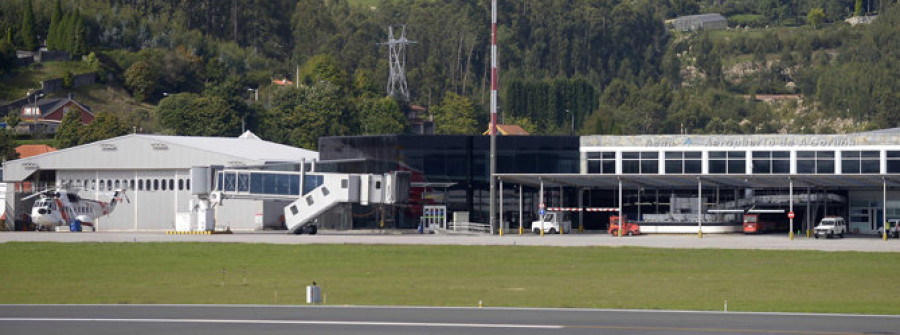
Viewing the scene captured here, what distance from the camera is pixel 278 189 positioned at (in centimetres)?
9319

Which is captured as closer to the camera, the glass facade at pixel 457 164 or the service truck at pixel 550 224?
the service truck at pixel 550 224

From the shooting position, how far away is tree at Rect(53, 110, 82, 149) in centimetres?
16600

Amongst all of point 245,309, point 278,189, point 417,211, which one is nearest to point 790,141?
point 417,211

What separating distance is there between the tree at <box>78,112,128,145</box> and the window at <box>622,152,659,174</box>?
81706mm

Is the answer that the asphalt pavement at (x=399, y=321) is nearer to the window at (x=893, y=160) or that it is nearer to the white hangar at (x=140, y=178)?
the window at (x=893, y=160)

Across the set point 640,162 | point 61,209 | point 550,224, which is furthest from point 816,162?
point 61,209

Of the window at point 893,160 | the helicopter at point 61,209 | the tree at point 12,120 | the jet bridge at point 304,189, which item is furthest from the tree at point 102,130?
the window at point 893,160

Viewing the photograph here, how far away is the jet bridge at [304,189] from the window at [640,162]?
1680 cm

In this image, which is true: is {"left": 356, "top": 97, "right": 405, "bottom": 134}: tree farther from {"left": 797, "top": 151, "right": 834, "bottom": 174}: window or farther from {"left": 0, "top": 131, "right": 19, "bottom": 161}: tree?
{"left": 797, "top": 151, "right": 834, "bottom": 174}: window

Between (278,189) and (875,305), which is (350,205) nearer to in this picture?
(278,189)

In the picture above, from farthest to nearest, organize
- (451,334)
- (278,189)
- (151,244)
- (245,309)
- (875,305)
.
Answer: (278,189) → (151,244) → (875,305) → (245,309) → (451,334)

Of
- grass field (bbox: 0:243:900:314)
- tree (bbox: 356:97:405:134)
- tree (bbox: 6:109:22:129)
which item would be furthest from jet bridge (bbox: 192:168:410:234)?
tree (bbox: 6:109:22:129)

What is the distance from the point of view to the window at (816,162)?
314 ft

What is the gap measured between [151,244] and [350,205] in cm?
2578
